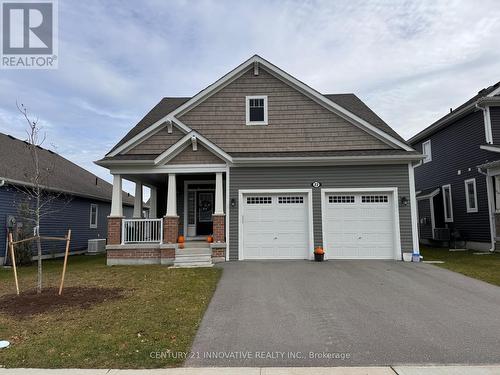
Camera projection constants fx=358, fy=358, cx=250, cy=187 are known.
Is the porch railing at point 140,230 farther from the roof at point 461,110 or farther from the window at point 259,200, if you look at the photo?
the roof at point 461,110

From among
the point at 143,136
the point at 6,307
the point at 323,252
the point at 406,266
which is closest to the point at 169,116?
the point at 143,136

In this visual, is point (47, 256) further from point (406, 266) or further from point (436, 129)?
point (436, 129)

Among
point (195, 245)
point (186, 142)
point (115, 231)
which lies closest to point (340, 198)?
point (195, 245)

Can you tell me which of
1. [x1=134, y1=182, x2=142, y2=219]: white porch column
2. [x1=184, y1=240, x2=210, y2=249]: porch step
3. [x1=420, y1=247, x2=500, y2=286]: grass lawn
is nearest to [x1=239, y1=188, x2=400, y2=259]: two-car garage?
[x1=184, y1=240, x2=210, y2=249]: porch step

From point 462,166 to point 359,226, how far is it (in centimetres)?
795

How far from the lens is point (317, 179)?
1243cm

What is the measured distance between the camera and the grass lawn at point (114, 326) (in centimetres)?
438

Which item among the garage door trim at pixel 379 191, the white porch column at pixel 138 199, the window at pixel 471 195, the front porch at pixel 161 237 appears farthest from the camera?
the window at pixel 471 195

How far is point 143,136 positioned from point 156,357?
9754 mm

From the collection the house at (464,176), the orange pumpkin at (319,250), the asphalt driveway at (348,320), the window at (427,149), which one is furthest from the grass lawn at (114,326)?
the window at (427,149)

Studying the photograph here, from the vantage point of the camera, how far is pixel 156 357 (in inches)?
174

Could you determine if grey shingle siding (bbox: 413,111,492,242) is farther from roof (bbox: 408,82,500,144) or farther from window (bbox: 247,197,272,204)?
window (bbox: 247,197,272,204)

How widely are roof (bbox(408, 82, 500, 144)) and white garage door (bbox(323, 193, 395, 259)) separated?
6.92 meters

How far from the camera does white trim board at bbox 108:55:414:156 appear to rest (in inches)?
499
